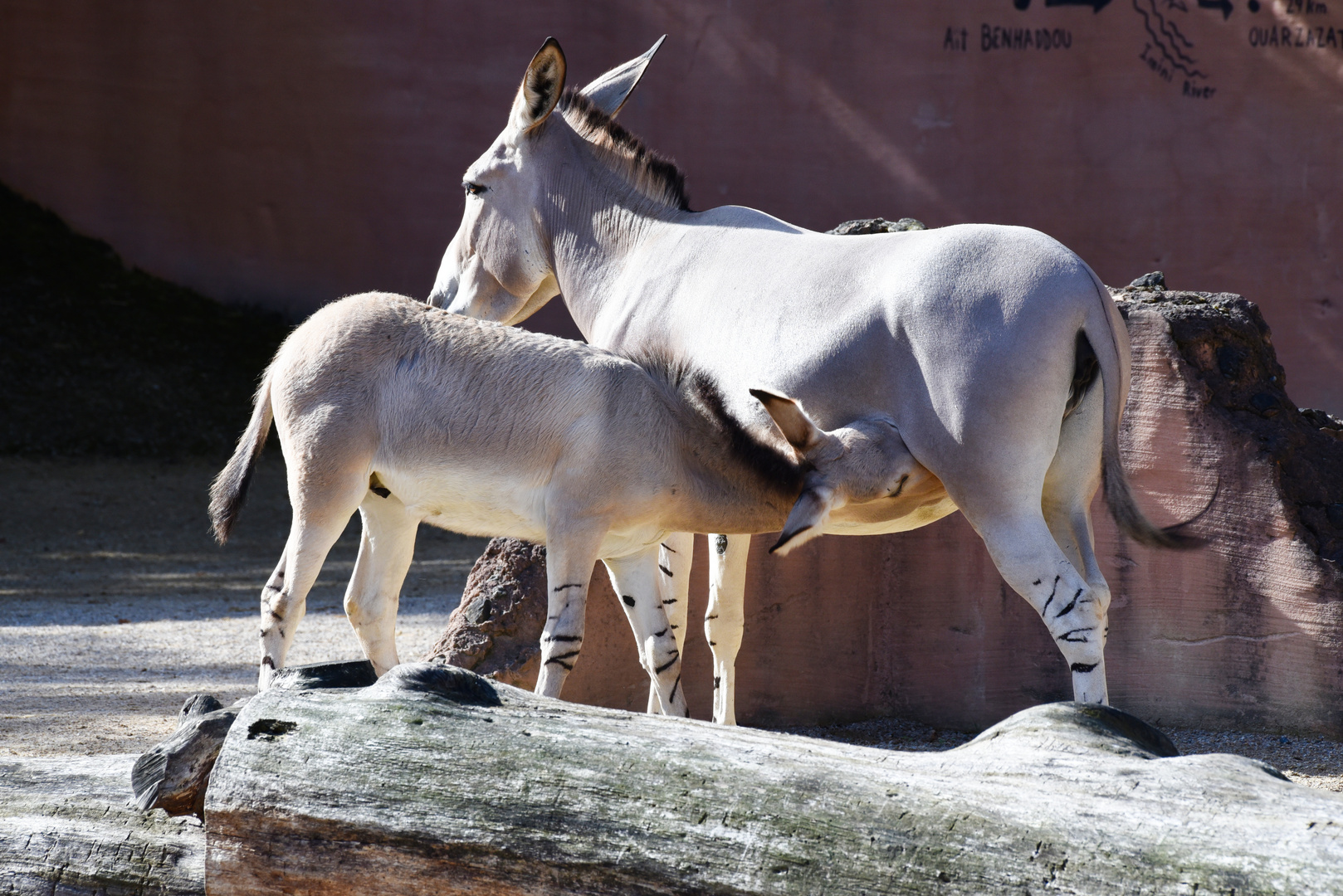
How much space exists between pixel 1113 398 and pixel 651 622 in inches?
62.6

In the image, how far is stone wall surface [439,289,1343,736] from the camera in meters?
4.59

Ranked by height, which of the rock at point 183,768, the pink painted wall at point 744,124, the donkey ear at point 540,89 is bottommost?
the rock at point 183,768

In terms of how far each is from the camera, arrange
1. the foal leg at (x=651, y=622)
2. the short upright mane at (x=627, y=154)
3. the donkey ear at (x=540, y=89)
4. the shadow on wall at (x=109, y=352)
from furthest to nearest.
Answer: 1. the shadow on wall at (x=109, y=352)
2. the short upright mane at (x=627, y=154)
3. the donkey ear at (x=540, y=89)
4. the foal leg at (x=651, y=622)

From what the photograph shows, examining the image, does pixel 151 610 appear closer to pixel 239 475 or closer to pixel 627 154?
pixel 239 475

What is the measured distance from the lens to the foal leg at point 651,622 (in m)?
4.06

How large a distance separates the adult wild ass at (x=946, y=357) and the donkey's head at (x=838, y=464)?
35 mm

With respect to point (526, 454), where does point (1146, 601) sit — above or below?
below

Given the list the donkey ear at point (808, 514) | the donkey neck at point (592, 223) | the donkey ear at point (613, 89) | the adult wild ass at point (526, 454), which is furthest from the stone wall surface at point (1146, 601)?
the donkey ear at point (613, 89)

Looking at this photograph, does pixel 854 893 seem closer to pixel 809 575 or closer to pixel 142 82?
pixel 809 575

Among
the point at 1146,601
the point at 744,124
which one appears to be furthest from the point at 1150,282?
the point at 744,124

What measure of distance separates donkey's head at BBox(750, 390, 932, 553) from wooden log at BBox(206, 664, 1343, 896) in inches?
35.9

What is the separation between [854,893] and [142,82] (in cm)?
1165

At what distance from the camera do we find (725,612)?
14.9 ft

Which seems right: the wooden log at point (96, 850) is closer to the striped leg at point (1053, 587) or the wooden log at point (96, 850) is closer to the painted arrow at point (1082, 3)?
the striped leg at point (1053, 587)
